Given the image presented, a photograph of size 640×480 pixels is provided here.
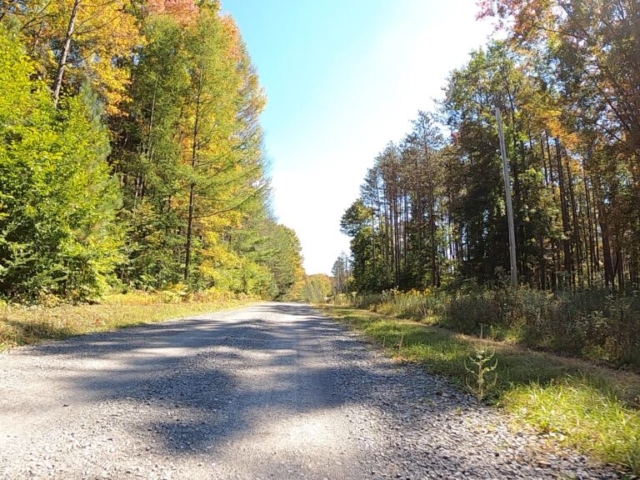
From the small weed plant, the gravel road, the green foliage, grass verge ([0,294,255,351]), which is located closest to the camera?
the gravel road

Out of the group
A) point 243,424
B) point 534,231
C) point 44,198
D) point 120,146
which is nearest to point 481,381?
point 243,424

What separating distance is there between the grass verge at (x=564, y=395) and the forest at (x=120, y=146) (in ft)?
31.0

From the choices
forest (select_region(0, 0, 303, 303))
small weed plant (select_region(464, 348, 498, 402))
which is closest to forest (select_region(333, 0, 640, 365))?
small weed plant (select_region(464, 348, 498, 402))

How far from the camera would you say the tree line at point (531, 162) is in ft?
37.4

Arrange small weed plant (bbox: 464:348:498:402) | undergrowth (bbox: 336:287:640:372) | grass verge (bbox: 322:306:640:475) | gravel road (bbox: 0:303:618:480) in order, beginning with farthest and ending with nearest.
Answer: undergrowth (bbox: 336:287:640:372) → small weed plant (bbox: 464:348:498:402) → grass verge (bbox: 322:306:640:475) → gravel road (bbox: 0:303:618:480)

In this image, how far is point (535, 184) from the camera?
23188 millimetres

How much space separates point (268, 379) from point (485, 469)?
9.65 feet

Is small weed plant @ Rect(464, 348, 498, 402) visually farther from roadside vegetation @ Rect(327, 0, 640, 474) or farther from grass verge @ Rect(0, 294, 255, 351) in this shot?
grass verge @ Rect(0, 294, 255, 351)

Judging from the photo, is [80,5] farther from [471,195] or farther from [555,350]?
[471,195]

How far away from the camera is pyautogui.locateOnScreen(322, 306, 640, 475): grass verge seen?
9.67 feet

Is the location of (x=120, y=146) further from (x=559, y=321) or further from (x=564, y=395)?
(x=564, y=395)

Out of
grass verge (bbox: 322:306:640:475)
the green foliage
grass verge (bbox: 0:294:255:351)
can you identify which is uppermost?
the green foliage

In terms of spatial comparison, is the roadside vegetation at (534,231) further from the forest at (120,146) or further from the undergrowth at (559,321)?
the forest at (120,146)

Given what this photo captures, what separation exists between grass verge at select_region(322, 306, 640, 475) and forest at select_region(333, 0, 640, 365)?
1.89m
